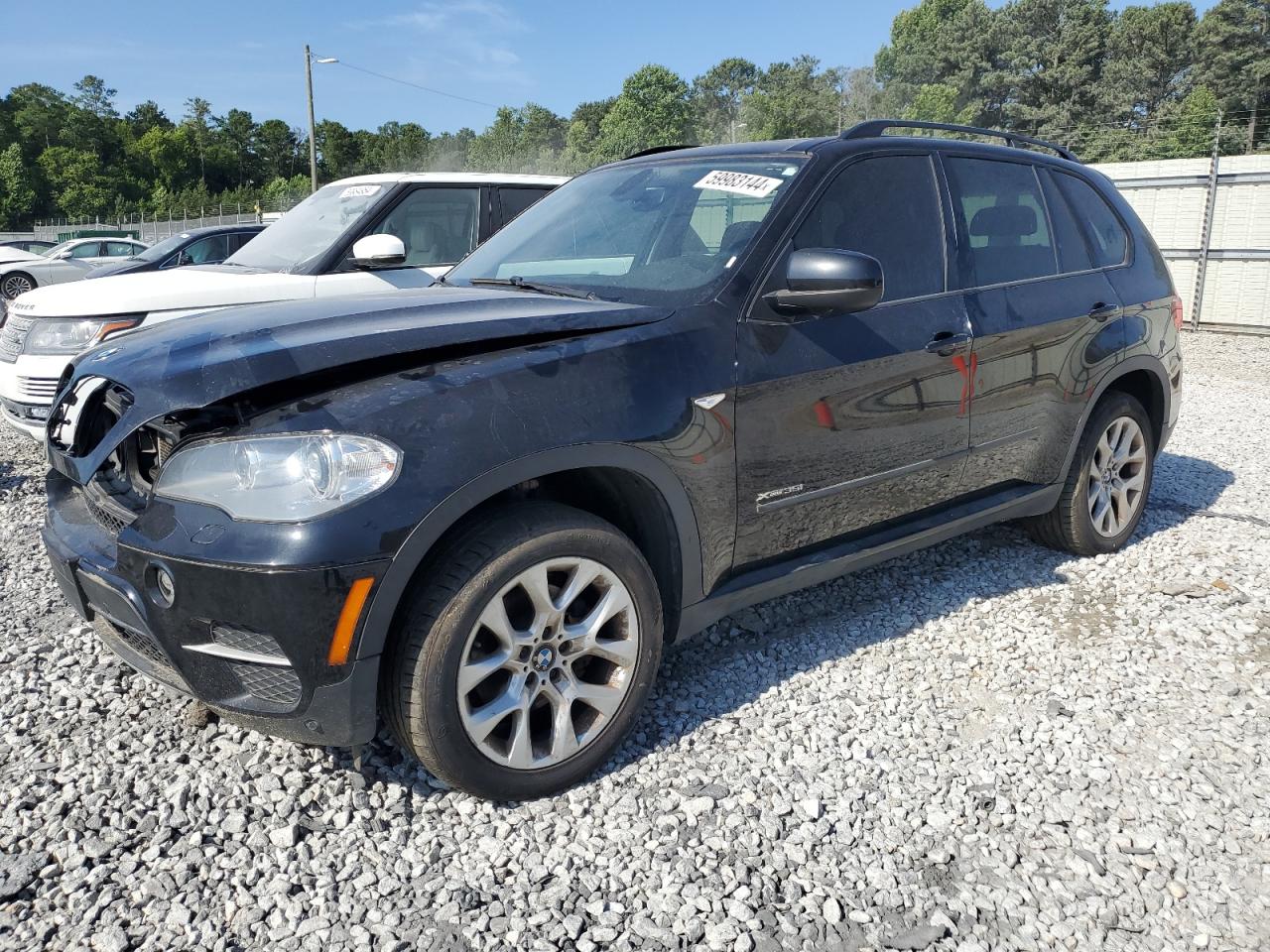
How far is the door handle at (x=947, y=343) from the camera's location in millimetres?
3412

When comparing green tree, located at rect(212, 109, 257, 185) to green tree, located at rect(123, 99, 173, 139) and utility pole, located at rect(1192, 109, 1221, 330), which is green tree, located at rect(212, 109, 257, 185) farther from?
utility pole, located at rect(1192, 109, 1221, 330)

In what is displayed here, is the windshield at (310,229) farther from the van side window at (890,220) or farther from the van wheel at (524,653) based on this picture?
the van wheel at (524,653)

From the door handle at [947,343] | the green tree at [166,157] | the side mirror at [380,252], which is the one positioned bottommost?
the door handle at [947,343]

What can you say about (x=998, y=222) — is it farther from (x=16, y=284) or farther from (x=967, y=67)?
(x=967, y=67)

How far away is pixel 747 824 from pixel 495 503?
1102 millimetres

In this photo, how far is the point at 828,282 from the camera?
2.83m

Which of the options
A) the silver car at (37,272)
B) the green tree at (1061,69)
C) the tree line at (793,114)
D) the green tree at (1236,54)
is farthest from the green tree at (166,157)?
the green tree at (1236,54)

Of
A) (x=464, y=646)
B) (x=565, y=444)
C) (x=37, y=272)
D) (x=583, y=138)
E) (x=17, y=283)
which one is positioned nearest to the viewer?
(x=464, y=646)

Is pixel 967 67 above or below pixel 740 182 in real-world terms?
above

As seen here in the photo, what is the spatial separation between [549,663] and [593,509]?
0.51m

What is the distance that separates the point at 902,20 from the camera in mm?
130250

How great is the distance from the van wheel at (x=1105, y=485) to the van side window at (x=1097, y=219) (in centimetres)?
66

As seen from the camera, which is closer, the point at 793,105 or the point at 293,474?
the point at 293,474

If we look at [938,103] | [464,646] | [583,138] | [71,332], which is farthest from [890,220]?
[583,138]
